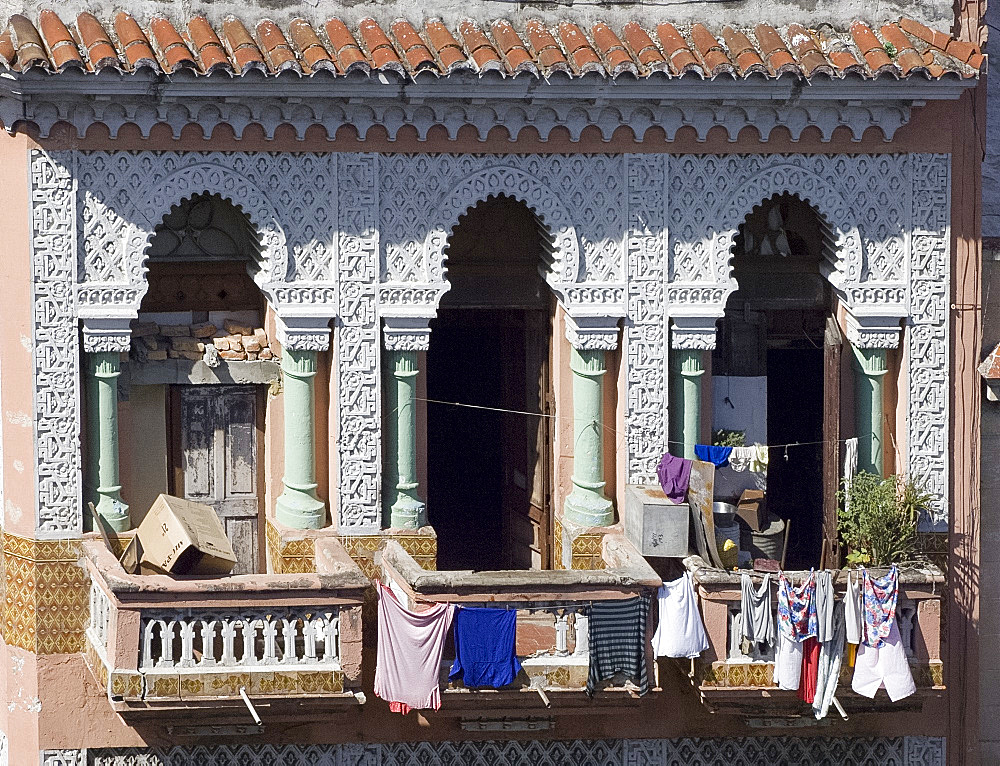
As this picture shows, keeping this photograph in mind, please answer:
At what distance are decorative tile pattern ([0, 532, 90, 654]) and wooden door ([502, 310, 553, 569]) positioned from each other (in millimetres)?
4372

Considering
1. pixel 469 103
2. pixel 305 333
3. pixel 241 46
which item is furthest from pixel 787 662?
pixel 241 46

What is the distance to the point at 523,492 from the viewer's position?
70.1 ft

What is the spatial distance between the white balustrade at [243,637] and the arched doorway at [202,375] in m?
1.95

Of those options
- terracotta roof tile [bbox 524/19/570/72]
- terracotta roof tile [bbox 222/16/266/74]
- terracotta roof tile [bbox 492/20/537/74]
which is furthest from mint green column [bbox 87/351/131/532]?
terracotta roof tile [bbox 524/19/570/72]

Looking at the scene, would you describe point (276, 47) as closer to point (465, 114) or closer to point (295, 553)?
point (465, 114)

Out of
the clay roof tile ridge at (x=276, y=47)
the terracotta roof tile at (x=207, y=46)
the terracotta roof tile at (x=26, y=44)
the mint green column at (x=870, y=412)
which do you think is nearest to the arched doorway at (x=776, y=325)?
the mint green column at (x=870, y=412)

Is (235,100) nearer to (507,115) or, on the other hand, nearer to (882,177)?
(507,115)

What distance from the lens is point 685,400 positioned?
65.1ft

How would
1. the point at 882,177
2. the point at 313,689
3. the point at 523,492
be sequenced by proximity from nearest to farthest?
the point at 313,689, the point at 882,177, the point at 523,492

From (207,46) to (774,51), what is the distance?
492 centimetres

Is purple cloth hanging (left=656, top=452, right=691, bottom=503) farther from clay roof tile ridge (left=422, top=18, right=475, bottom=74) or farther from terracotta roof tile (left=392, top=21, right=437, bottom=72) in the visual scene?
terracotta roof tile (left=392, top=21, right=437, bottom=72)

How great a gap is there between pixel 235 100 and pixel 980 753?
924 centimetres

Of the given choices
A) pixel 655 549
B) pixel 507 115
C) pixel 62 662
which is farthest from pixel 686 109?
pixel 62 662

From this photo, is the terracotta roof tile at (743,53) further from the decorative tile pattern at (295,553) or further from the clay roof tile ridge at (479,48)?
the decorative tile pattern at (295,553)
